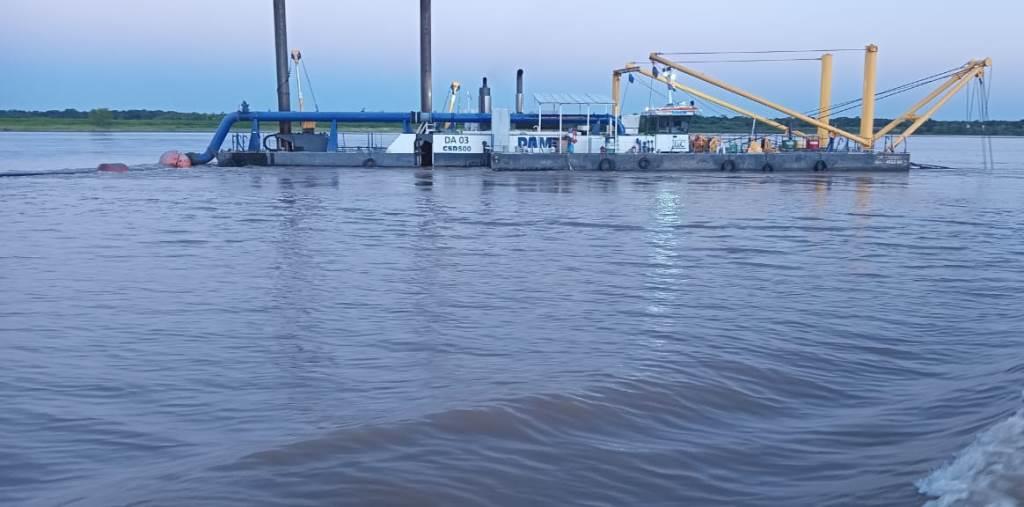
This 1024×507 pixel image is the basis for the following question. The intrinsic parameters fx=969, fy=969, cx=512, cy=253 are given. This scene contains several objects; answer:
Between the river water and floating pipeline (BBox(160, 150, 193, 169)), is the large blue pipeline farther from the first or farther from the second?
the river water

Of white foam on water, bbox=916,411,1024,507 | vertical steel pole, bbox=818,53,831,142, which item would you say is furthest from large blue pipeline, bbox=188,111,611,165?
white foam on water, bbox=916,411,1024,507

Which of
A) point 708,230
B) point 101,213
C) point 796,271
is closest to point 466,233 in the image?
point 708,230

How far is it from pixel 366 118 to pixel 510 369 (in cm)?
4019

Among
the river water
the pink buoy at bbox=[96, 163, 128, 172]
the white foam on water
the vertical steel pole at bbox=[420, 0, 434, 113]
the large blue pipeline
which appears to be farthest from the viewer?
the vertical steel pole at bbox=[420, 0, 434, 113]

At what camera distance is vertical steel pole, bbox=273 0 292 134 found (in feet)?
164

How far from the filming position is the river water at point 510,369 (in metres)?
5.59

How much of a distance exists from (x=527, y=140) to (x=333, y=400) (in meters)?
36.6

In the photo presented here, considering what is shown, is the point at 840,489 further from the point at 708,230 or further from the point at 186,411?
the point at 708,230

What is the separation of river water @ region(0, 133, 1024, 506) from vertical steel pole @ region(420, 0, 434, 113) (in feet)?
96.6

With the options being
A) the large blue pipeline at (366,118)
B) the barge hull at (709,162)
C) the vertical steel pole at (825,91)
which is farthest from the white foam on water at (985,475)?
the vertical steel pole at (825,91)

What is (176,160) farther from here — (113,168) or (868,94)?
(868,94)

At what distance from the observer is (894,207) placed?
27.3 metres

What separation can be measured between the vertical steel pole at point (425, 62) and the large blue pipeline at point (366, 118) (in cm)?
193

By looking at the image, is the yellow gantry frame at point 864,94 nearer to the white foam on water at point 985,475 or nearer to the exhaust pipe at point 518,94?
the exhaust pipe at point 518,94
